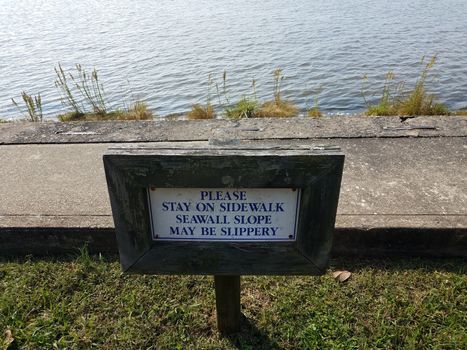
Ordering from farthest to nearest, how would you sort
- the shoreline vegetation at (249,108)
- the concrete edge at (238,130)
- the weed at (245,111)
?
the weed at (245,111) → the shoreline vegetation at (249,108) → the concrete edge at (238,130)

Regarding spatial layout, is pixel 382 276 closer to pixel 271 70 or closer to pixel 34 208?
pixel 34 208

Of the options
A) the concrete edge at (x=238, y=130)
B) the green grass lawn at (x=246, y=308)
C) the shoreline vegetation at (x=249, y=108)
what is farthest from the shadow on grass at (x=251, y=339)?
the shoreline vegetation at (x=249, y=108)

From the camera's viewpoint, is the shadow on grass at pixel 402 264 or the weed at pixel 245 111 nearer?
the shadow on grass at pixel 402 264

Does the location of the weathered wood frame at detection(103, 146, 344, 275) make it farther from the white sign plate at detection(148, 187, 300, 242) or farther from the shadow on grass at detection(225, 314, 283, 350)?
the shadow on grass at detection(225, 314, 283, 350)

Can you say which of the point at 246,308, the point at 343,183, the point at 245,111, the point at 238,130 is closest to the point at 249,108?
the point at 245,111

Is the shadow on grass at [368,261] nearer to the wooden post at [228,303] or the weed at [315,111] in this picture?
the wooden post at [228,303]

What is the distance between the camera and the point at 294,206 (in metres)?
1.62

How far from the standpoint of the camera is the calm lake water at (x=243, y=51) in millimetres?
8234

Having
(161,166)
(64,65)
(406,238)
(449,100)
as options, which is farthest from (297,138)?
(64,65)

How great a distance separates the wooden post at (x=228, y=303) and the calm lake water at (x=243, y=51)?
5.65 metres

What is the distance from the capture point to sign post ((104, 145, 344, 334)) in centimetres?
151

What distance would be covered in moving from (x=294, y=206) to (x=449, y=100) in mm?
7270

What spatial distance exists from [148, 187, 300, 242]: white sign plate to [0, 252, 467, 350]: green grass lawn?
30.0 inches

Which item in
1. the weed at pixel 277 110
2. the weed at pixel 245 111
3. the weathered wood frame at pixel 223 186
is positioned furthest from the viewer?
the weed at pixel 277 110
